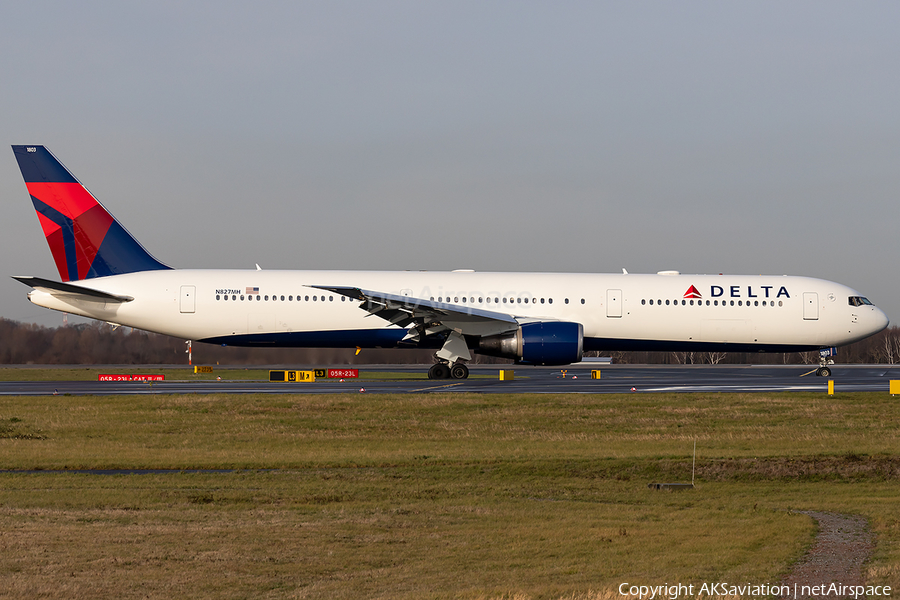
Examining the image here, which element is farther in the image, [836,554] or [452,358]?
[452,358]

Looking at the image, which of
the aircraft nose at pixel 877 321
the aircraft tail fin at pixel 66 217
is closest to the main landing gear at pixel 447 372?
the aircraft tail fin at pixel 66 217

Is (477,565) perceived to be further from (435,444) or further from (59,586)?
(435,444)

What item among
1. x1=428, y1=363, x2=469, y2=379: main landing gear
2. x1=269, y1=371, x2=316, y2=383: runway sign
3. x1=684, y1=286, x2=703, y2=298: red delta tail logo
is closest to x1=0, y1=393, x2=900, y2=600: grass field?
x1=428, y1=363, x2=469, y2=379: main landing gear

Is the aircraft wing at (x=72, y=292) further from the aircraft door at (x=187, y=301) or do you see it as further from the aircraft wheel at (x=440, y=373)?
the aircraft wheel at (x=440, y=373)

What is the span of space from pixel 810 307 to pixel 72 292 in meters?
30.3

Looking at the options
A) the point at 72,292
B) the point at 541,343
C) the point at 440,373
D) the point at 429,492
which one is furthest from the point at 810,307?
the point at 72,292

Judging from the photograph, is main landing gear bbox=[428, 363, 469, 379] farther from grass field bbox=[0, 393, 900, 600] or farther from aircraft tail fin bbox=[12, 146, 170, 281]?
aircraft tail fin bbox=[12, 146, 170, 281]

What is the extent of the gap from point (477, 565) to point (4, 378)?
119 feet

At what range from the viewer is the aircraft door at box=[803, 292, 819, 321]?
117 feet

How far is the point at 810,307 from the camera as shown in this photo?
3562 cm

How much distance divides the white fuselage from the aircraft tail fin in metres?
1.03

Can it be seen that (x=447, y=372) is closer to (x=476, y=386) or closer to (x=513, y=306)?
(x=476, y=386)

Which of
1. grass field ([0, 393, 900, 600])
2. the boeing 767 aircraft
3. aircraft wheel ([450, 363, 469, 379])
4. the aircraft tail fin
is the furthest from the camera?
the aircraft tail fin

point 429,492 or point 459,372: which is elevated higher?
point 459,372
